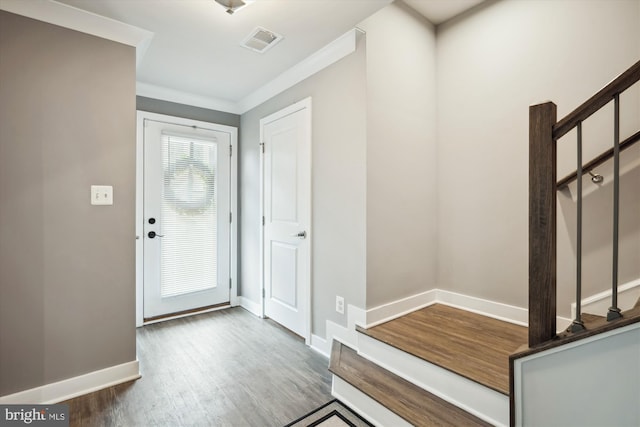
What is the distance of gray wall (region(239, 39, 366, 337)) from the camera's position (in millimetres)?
2252

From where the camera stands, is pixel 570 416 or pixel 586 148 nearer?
pixel 570 416

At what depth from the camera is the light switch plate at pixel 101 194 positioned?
6.86ft

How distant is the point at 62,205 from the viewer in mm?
1992

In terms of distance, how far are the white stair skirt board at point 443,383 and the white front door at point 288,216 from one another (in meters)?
0.86

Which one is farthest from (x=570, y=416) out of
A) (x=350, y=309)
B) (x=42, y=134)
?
(x=42, y=134)

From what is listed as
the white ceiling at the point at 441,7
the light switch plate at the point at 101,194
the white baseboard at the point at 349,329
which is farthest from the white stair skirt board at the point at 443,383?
the white ceiling at the point at 441,7

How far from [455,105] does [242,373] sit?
8.95 ft

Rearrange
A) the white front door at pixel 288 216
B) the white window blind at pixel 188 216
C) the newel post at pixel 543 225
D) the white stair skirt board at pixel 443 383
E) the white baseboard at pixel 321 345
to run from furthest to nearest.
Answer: the white window blind at pixel 188 216, the white front door at pixel 288 216, the white baseboard at pixel 321 345, the white stair skirt board at pixel 443 383, the newel post at pixel 543 225

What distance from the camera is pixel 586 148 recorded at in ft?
6.40

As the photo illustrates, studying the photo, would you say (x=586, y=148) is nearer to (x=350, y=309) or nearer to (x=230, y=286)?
(x=350, y=309)

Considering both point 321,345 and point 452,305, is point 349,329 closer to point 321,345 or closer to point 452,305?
point 321,345

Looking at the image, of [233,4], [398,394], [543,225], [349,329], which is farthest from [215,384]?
[233,4]

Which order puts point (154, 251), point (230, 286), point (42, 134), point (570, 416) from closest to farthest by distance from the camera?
point (570, 416)
point (42, 134)
point (154, 251)
point (230, 286)

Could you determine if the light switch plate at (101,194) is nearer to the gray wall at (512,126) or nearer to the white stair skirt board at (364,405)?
the white stair skirt board at (364,405)
